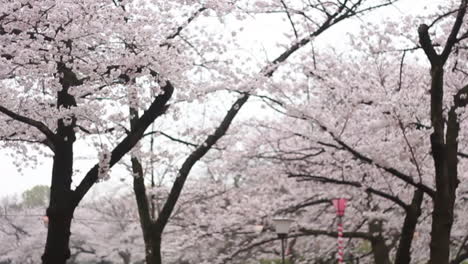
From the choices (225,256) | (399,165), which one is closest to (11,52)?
(399,165)

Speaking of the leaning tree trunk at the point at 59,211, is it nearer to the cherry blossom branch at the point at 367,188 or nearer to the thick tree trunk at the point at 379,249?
the cherry blossom branch at the point at 367,188

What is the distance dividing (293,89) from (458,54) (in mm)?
2829

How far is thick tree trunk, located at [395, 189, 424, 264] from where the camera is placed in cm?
850

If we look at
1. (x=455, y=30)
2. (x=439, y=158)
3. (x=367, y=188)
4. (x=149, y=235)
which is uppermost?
(x=455, y=30)

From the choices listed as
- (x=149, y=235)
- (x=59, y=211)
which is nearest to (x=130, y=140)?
(x=59, y=211)

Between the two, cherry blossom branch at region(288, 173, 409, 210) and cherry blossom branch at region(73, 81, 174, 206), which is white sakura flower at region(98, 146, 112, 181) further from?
cherry blossom branch at region(288, 173, 409, 210)

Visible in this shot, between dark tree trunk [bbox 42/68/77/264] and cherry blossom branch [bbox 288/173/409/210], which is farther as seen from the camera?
cherry blossom branch [bbox 288/173/409/210]

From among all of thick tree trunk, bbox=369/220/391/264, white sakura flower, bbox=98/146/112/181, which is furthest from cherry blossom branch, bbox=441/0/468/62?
thick tree trunk, bbox=369/220/391/264

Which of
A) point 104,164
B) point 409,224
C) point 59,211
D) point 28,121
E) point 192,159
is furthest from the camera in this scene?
point 192,159

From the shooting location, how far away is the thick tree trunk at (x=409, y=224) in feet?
27.9

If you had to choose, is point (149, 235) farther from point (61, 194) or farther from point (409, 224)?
point (409, 224)

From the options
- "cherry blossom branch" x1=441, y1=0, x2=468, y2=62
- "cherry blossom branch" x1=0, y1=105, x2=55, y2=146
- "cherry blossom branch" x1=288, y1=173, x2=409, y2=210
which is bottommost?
"cherry blossom branch" x1=288, y1=173, x2=409, y2=210

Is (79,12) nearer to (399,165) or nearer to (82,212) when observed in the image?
(399,165)

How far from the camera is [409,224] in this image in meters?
8.61
